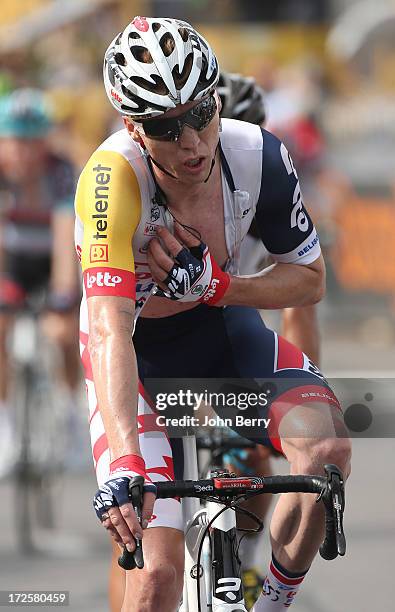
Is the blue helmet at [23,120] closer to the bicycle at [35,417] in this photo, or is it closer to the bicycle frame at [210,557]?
the bicycle at [35,417]

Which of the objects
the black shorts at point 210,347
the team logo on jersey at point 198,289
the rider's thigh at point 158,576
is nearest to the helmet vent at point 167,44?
the team logo on jersey at point 198,289

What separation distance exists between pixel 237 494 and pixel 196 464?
0.50 meters

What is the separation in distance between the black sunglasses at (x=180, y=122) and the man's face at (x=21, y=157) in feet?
14.7

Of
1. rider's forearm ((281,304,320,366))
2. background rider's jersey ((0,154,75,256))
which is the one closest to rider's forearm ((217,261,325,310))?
rider's forearm ((281,304,320,366))

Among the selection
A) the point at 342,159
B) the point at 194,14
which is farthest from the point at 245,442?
the point at 194,14

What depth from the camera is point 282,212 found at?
164 inches

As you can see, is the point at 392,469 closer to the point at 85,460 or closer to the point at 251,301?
the point at 251,301

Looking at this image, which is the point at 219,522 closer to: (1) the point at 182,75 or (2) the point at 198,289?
(2) the point at 198,289

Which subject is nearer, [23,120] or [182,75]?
[182,75]

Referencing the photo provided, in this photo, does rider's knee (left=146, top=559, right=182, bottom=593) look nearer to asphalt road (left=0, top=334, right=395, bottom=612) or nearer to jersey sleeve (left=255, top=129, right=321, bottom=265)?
asphalt road (left=0, top=334, right=395, bottom=612)

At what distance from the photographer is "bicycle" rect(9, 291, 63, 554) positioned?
25.4ft

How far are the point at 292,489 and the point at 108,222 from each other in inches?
35.5

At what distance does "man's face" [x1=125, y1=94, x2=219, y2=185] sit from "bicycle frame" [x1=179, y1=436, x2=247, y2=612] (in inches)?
31.2

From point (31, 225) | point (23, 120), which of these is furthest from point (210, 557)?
point (31, 225)
